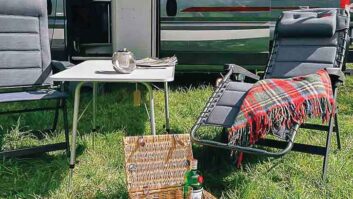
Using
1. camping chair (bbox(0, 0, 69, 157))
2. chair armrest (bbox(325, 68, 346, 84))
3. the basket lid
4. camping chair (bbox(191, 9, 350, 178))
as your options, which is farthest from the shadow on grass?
chair armrest (bbox(325, 68, 346, 84))

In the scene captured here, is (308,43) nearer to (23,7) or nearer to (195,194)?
(195,194)

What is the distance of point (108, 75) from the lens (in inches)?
101

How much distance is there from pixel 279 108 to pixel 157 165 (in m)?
0.77

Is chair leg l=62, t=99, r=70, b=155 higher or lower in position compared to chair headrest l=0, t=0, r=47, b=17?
lower

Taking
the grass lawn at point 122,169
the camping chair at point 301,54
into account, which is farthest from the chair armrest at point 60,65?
the camping chair at point 301,54

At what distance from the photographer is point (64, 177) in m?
2.79

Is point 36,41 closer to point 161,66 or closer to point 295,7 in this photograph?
point 161,66

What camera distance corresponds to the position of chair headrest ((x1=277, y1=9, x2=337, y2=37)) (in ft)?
10.8

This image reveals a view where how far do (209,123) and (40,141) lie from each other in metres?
1.47

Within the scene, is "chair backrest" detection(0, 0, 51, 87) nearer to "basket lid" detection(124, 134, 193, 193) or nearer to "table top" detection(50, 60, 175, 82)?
"table top" detection(50, 60, 175, 82)

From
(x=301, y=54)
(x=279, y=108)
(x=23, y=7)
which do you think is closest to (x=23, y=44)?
(x=23, y=7)

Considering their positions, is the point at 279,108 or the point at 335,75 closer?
the point at 279,108

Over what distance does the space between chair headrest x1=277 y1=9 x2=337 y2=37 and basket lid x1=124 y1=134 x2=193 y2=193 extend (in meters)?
1.52

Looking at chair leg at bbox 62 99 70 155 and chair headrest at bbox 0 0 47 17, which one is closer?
chair leg at bbox 62 99 70 155
